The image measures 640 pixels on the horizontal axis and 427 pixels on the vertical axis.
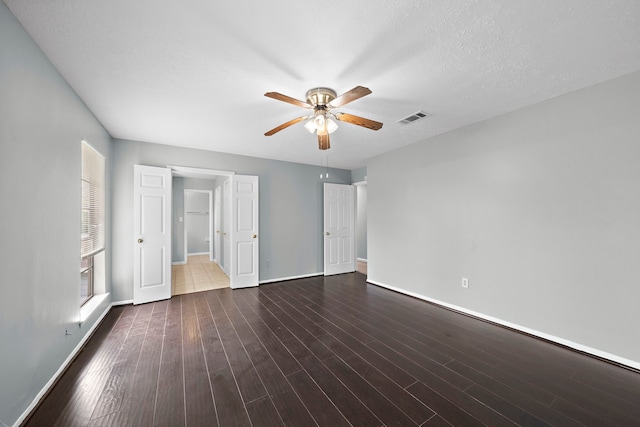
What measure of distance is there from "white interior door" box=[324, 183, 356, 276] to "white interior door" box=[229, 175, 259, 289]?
1.59m

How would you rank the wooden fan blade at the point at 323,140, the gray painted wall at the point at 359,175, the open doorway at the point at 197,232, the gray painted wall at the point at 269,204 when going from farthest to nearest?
the gray painted wall at the point at 359,175 < the open doorway at the point at 197,232 < the gray painted wall at the point at 269,204 < the wooden fan blade at the point at 323,140

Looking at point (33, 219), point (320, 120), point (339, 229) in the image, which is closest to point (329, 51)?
point (320, 120)

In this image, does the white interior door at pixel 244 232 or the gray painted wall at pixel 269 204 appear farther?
the white interior door at pixel 244 232

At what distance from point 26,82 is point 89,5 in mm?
724

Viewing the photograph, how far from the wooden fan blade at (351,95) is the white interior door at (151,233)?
10.4 feet

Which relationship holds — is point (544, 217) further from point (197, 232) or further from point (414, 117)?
point (197, 232)

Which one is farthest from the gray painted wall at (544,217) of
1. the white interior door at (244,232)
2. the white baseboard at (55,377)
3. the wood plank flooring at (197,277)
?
the white baseboard at (55,377)

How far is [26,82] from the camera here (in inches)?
62.8

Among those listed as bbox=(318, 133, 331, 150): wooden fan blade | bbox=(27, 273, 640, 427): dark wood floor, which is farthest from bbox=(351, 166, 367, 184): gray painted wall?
bbox=(27, 273, 640, 427): dark wood floor

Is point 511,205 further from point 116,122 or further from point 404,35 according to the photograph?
point 116,122

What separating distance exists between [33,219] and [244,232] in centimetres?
297

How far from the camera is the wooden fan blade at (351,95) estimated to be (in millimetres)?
1806

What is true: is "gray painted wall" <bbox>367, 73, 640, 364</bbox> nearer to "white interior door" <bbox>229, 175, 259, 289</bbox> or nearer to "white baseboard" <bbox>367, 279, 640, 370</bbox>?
"white baseboard" <bbox>367, 279, 640, 370</bbox>

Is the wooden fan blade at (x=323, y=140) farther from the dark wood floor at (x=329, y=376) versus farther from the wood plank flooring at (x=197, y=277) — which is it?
the wood plank flooring at (x=197, y=277)
